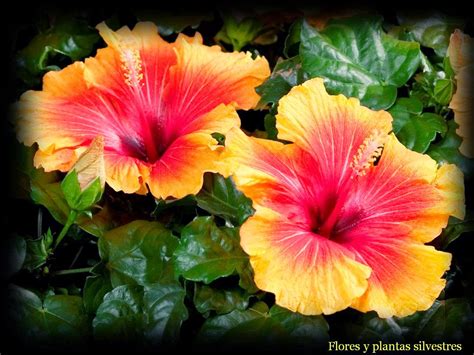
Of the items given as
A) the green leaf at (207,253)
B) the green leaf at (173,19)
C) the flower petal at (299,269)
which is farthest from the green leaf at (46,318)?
the green leaf at (173,19)

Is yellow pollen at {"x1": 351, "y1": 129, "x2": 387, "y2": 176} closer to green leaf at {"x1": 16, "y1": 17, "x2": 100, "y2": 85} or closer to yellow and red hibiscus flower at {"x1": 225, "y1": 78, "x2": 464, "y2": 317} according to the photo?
yellow and red hibiscus flower at {"x1": 225, "y1": 78, "x2": 464, "y2": 317}

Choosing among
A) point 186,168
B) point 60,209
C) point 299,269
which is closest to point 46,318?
point 60,209

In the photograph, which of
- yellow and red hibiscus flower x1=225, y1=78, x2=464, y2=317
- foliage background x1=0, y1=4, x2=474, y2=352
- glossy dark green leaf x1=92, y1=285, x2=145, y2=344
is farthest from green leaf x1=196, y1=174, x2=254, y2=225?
glossy dark green leaf x1=92, y1=285, x2=145, y2=344

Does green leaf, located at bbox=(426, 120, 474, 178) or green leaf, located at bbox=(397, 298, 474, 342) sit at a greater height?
green leaf, located at bbox=(426, 120, 474, 178)

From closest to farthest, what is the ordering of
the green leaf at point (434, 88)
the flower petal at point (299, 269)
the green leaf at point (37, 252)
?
1. the flower petal at point (299, 269)
2. the green leaf at point (37, 252)
3. the green leaf at point (434, 88)

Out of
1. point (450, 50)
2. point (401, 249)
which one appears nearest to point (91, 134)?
point (401, 249)

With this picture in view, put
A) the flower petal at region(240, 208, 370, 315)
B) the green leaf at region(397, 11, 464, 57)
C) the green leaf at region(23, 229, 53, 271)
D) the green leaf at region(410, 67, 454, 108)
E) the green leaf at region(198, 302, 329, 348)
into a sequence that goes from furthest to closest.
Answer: the green leaf at region(397, 11, 464, 57) → the green leaf at region(410, 67, 454, 108) → the green leaf at region(23, 229, 53, 271) → the green leaf at region(198, 302, 329, 348) → the flower petal at region(240, 208, 370, 315)

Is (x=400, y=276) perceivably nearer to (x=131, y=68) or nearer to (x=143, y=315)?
(x=143, y=315)

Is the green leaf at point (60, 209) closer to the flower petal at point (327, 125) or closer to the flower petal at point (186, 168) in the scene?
the flower petal at point (186, 168)
